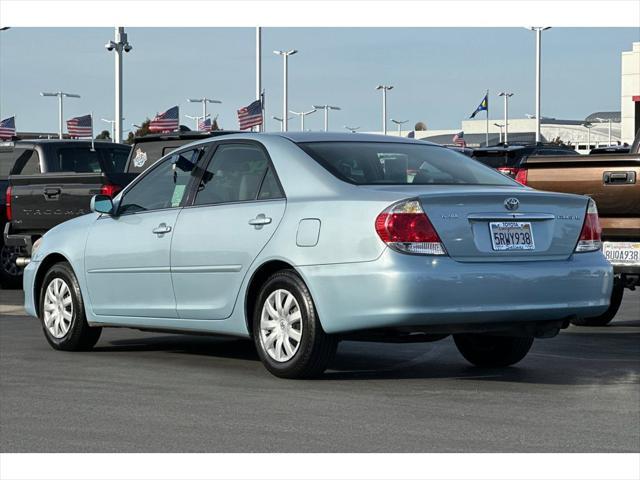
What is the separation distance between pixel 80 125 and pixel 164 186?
1518 inches

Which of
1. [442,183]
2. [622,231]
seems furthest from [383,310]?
[622,231]

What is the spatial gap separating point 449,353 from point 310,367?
2.23 meters

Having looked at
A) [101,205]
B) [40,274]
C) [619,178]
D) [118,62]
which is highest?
[118,62]

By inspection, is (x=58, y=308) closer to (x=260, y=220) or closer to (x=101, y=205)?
(x=101, y=205)

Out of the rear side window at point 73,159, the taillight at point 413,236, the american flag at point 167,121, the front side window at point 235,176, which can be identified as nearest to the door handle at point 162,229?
the front side window at point 235,176

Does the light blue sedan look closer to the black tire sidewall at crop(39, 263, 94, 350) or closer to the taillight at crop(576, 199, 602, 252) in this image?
the taillight at crop(576, 199, 602, 252)

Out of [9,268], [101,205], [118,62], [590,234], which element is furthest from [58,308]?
[118,62]

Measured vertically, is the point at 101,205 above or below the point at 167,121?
below

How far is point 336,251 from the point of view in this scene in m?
8.73

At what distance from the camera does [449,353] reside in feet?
35.8

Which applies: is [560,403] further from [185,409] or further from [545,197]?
Result: [185,409]

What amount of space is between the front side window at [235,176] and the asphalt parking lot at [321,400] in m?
1.22

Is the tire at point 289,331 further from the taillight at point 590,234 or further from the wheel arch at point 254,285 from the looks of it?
the taillight at point 590,234

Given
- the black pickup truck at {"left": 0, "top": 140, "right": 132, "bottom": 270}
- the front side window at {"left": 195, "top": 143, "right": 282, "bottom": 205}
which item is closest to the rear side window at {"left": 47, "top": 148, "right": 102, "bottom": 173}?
the black pickup truck at {"left": 0, "top": 140, "right": 132, "bottom": 270}
